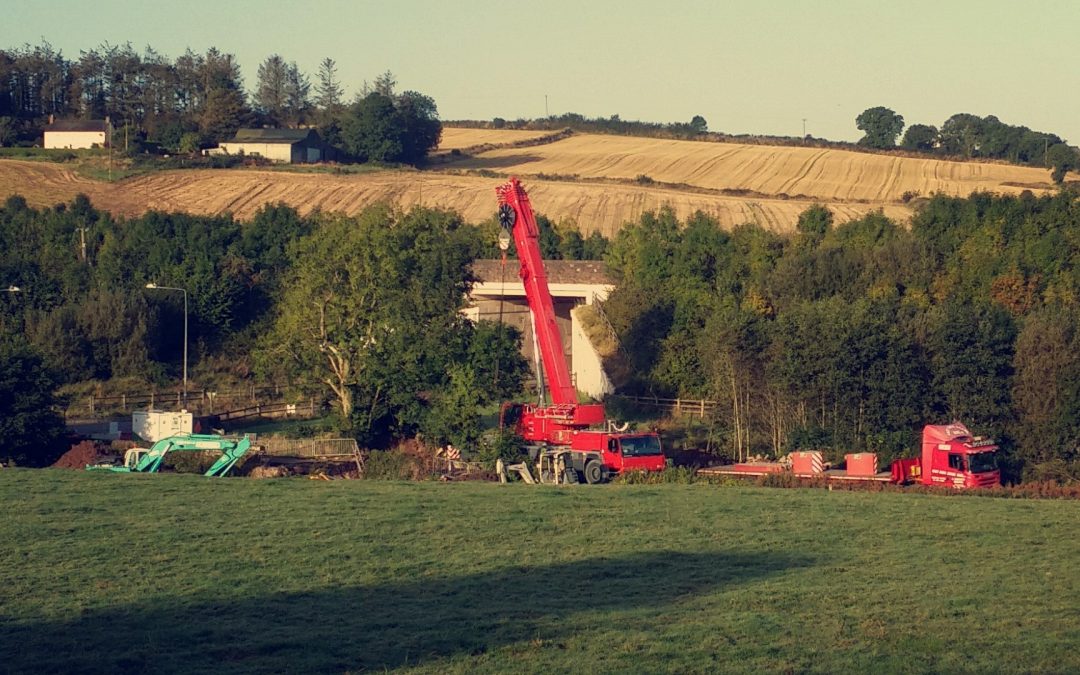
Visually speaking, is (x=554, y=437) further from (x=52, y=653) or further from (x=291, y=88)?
(x=291, y=88)

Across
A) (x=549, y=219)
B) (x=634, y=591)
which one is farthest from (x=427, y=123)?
(x=634, y=591)

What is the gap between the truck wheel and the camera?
35.9 m

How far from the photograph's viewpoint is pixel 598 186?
3939 inches

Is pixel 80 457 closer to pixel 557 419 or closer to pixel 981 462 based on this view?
pixel 557 419

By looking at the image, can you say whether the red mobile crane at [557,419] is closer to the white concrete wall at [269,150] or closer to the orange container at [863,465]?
the orange container at [863,465]

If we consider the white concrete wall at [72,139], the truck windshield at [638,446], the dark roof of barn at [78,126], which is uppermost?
the dark roof of barn at [78,126]

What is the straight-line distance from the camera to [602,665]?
49.0ft

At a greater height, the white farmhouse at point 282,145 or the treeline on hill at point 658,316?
the white farmhouse at point 282,145

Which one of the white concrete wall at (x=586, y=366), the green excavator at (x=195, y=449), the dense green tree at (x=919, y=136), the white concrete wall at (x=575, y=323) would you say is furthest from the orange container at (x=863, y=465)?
the dense green tree at (x=919, y=136)

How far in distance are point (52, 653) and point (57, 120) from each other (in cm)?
11176

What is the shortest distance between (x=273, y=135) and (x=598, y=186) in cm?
2847

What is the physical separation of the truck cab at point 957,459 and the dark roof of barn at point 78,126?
89.9m

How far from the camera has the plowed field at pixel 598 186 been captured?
3533 inches

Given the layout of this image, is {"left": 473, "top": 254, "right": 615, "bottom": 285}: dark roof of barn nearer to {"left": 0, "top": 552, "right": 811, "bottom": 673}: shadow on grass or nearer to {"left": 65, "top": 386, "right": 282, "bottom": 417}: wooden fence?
{"left": 65, "top": 386, "right": 282, "bottom": 417}: wooden fence
